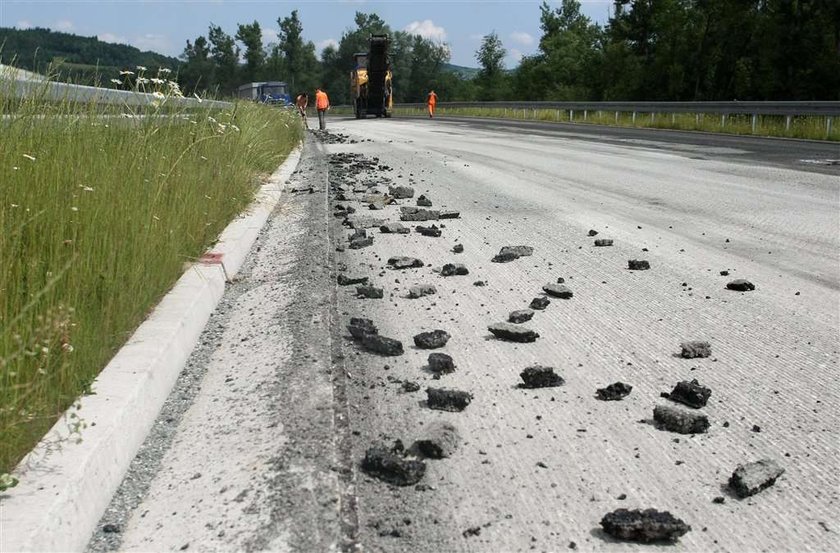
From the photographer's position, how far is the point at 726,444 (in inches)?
129

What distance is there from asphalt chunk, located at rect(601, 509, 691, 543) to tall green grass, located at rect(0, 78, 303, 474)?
1768 mm

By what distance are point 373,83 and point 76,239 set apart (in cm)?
4876

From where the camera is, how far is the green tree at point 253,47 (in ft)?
490

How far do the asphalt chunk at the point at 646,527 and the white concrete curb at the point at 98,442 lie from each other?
1.53 metres

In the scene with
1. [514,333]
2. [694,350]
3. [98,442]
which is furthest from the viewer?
[514,333]

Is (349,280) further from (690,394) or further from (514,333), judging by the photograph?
(690,394)

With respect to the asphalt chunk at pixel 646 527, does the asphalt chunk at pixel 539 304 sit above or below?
above

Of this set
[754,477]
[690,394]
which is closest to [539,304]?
[690,394]

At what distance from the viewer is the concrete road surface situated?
2678 mm

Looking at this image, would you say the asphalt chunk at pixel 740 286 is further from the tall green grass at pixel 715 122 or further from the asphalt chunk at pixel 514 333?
the tall green grass at pixel 715 122

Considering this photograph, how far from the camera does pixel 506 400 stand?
377 cm

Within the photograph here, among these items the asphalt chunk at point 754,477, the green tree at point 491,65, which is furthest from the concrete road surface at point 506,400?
the green tree at point 491,65

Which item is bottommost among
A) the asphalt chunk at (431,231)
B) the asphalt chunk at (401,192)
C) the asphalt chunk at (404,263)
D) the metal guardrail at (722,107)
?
the asphalt chunk at (404,263)

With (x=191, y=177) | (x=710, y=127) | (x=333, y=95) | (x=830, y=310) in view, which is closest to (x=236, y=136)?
(x=191, y=177)
